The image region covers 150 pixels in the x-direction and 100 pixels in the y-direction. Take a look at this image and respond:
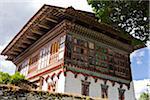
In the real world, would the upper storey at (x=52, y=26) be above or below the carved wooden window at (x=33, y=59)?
above

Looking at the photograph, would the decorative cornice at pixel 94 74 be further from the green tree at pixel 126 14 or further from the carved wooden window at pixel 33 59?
the carved wooden window at pixel 33 59

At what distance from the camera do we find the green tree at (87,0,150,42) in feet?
40.0

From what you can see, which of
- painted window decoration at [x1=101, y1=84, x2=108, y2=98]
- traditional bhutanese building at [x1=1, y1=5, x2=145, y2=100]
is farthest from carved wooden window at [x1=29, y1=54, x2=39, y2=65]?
painted window decoration at [x1=101, y1=84, x2=108, y2=98]

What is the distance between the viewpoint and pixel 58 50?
17953mm

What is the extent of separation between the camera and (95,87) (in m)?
18.0

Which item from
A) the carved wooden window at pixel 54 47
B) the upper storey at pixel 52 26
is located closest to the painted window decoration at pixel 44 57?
the carved wooden window at pixel 54 47

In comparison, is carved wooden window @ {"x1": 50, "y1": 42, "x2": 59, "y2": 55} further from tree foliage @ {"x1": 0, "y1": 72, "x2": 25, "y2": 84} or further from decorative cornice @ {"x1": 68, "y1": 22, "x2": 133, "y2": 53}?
tree foliage @ {"x1": 0, "y1": 72, "x2": 25, "y2": 84}

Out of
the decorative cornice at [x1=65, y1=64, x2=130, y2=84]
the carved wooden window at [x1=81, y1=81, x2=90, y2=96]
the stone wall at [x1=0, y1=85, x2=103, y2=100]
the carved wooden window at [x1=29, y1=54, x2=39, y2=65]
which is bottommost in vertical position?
the stone wall at [x1=0, y1=85, x2=103, y2=100]

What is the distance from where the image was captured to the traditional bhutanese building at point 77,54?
55.9ft

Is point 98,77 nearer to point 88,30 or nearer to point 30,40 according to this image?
point 88,30

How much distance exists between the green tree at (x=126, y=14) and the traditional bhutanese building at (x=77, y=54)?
2713 mm

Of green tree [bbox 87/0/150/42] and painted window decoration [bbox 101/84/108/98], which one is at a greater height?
green tree [bbox 87/0/150/42]

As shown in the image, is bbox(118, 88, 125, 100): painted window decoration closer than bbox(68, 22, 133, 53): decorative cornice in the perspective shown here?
No

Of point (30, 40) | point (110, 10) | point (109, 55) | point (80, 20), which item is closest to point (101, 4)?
point (110, 10)
